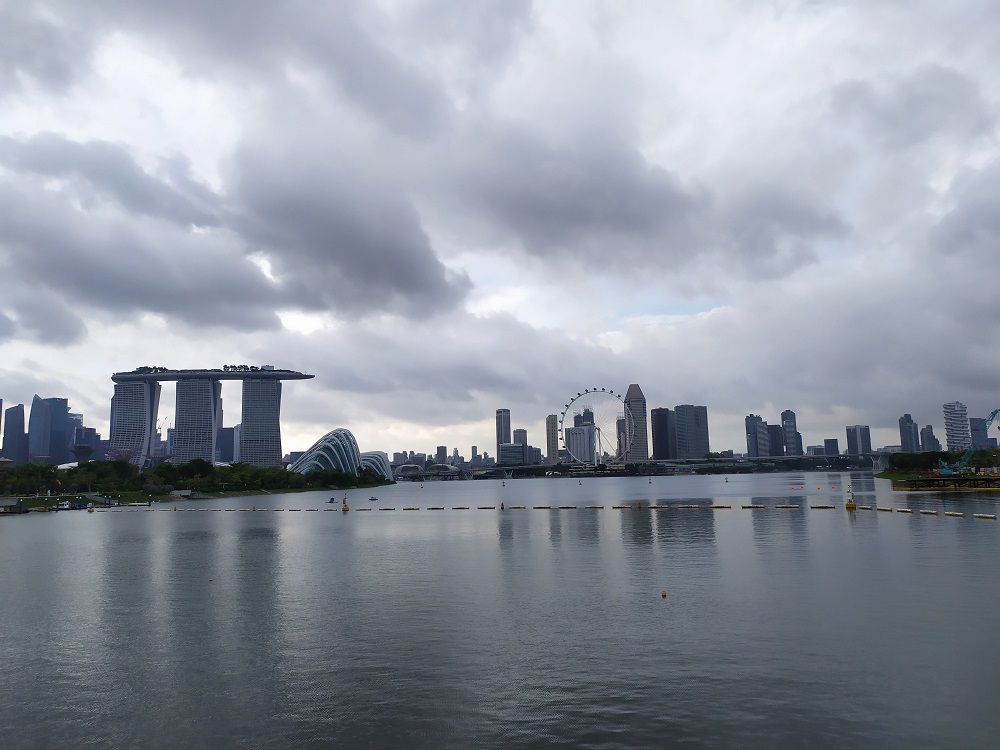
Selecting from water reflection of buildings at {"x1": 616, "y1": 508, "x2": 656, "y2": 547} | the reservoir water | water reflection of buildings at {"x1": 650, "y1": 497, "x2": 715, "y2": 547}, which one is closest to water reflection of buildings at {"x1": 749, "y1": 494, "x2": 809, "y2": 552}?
the reservoir water

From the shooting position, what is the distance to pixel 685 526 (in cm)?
8369

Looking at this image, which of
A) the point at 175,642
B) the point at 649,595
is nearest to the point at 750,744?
the point at 649,595

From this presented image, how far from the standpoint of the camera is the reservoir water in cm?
2138

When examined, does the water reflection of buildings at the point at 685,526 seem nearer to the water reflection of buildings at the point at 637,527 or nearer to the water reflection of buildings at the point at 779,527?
the water reflection of buildings at the point at 637,527

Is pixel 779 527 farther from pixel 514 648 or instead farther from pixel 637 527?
pixel 514 648

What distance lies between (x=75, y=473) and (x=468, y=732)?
20102 cm

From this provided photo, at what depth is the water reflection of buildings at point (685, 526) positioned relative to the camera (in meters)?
68.1

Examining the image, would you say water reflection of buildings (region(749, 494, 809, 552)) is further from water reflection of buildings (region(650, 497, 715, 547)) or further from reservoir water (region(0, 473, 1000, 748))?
water reflection of buildings (region(650, 497, 715, 547))

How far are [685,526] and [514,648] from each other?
192 feet

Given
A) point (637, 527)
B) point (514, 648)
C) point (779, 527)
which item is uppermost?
point (637, 527)

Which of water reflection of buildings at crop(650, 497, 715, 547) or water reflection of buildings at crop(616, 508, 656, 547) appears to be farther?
water reflection of buildings at crop(616, 508, 656, 547)

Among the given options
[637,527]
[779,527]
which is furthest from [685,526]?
[779,527]

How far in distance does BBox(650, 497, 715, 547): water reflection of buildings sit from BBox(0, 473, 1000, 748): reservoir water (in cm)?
653

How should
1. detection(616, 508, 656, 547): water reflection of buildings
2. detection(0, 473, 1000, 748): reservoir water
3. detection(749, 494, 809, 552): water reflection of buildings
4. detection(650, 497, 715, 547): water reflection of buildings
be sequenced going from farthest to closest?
detection(616, 508, 656, 547): water reflection of buildings
detection(650, 497, 715, 547): water reflection of buildings
detection(749, 494, 809, 552): water reflection of buildings
detection(0, 473, 1000, 748): reservoir water
